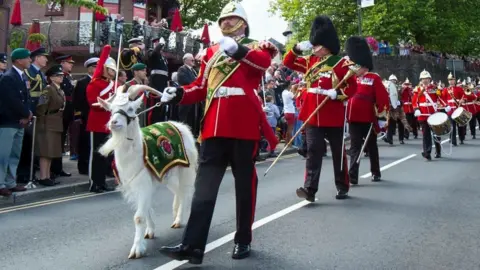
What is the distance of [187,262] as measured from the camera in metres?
5.69

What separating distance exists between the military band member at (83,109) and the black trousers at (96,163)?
1.27 metres

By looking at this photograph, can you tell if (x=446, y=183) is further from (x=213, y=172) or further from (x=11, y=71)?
(x=11, y=71)

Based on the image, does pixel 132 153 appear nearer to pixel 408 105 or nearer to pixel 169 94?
pixel 169 94

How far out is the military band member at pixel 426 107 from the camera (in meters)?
15.2

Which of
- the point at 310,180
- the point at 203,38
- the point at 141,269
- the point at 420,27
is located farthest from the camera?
the point at 420,27

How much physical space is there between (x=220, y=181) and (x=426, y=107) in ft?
36.2

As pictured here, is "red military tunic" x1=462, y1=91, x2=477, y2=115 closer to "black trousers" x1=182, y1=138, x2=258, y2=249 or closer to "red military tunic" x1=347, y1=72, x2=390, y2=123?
"red military tunic" x1=347, y1=72, x2=390, y2=123

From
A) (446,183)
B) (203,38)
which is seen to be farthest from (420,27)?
(446,183)

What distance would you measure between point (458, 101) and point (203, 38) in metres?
10.9

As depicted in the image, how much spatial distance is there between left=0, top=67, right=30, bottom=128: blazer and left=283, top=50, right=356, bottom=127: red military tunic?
14.4ft

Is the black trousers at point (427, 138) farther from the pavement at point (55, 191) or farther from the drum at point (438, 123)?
the pavement at point (55, 191)

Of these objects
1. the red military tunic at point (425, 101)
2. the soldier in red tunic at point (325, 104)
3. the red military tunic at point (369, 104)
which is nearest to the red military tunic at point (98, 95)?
the soldier in red tunic at point (325, 104)

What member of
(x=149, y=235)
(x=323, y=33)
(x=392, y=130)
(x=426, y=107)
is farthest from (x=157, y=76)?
(x=392, y=130)

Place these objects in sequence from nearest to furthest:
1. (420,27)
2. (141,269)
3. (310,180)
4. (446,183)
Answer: (141,269) < (310,180) < (446,183) < (420,27)
